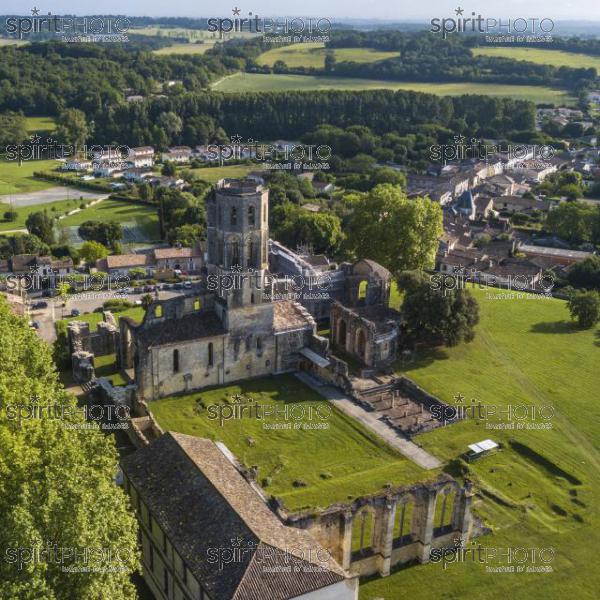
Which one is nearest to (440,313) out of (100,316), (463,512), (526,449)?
(526,449)

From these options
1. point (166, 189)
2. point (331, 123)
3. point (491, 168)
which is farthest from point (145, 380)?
point (331, 123)

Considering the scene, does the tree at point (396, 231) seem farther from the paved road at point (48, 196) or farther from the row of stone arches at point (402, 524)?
the paved road at point (48, 196)

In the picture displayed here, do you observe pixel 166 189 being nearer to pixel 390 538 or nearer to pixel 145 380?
Answer: pixel 145 380

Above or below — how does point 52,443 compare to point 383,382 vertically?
above

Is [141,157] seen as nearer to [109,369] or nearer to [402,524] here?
[109,369]

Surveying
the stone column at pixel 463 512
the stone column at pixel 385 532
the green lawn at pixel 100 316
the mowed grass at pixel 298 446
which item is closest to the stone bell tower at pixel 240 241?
the mowed grass at pixel 298 446

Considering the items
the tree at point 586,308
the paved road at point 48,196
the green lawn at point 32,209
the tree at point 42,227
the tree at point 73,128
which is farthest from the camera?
the tree at point 73,128
